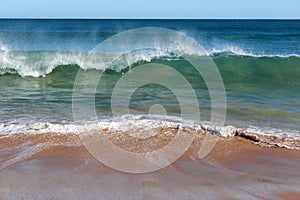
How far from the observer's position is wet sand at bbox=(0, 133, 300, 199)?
4.02 metres

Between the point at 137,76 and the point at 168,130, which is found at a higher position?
the point at 137,76

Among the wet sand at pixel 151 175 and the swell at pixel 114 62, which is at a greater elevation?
the swell at pixel 114 62

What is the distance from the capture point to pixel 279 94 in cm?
1025

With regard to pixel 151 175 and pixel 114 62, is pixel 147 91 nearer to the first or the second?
pixel 114 62

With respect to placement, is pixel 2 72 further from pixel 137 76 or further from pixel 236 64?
pixel 236 64

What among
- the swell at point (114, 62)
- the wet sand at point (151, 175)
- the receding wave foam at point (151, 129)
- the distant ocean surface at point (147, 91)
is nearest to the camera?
the wet sand at point (151, 175)

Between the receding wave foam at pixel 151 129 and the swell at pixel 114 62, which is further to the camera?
the swell at pixel 114 62

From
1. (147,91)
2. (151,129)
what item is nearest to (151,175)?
(151,129)

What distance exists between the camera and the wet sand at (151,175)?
13.2 feet

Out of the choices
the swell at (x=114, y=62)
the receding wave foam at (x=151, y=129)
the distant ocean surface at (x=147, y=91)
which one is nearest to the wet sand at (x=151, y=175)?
the receding wave foam at (x=151, y=129)

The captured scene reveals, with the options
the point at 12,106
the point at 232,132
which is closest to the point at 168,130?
the point at 232,132

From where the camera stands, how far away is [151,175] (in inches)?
177

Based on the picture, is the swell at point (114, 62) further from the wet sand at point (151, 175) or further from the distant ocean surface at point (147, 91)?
the wet sand at point (151, 175)

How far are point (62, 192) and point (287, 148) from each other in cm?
343
